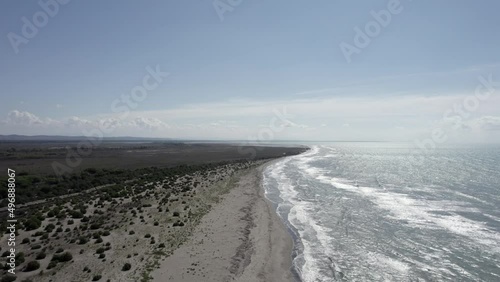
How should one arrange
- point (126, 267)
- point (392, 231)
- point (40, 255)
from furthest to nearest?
point (392, 231) < point (40, 255) < point (126, 267)

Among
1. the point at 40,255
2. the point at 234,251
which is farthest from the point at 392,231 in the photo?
the point at 40,255

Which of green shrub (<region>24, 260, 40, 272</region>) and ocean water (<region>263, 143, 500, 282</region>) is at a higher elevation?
green shrub (<region>24, 260, 40, 272</region>)

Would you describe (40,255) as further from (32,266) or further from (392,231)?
(392,231)

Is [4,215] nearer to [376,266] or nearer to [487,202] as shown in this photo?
[376,266]

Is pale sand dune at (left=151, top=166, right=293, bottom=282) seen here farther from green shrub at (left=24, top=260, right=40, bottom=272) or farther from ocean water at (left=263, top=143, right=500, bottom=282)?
green shrub at (left=24, top=260, right=40, bottom=272)

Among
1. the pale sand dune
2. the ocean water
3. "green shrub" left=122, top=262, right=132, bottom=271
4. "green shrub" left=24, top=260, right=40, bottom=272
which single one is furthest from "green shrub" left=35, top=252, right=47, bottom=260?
the ocean water

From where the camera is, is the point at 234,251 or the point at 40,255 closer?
the point at 40,255

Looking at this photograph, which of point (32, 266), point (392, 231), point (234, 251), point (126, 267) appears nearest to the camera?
point (32, 266)

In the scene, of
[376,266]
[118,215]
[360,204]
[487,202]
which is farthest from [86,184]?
[487,202]

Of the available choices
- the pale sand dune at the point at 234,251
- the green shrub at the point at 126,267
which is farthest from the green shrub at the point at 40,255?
the pale sand dune at the point at 234,251
